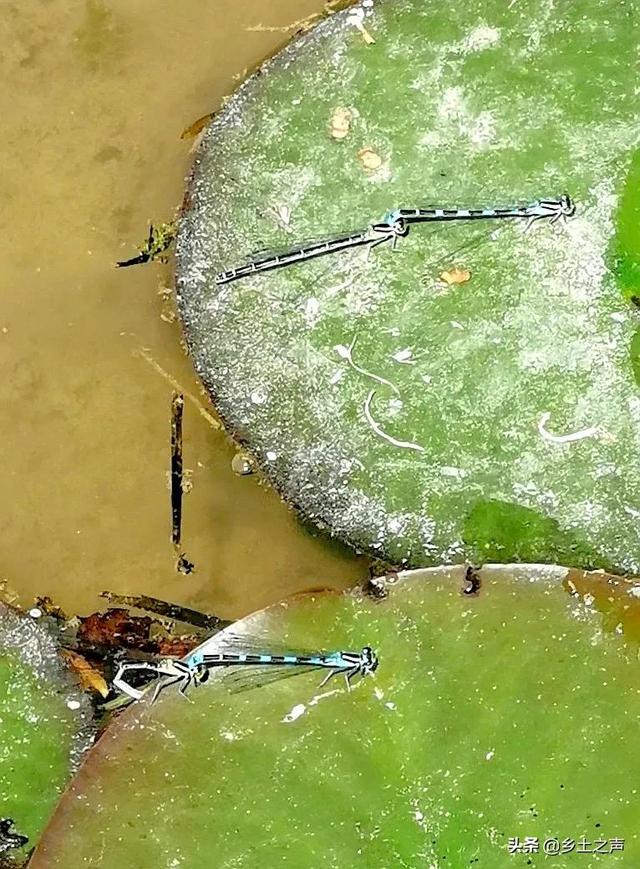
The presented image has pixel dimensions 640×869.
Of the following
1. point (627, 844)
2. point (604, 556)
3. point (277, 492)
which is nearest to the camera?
point (627, 844)

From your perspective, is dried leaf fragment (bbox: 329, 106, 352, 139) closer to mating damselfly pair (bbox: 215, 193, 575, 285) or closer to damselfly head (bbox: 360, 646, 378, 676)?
mating damselfly pair (bbox: 215, 193, 575, 285)

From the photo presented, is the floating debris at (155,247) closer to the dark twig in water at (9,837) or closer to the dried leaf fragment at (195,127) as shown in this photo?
the dried leaf fragment at (195,127)

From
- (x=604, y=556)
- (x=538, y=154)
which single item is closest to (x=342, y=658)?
(x=604, y=556)

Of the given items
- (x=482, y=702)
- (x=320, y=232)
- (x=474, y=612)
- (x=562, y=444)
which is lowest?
(x=482, y=702)

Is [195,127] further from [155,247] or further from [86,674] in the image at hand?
[86,674]

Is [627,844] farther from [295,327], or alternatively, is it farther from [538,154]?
[538,154]

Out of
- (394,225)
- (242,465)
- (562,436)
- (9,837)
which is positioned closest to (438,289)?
(394,225)
